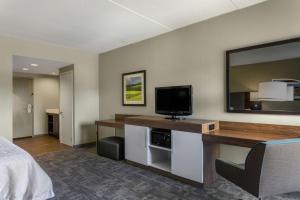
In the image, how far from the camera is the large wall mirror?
2400 mm

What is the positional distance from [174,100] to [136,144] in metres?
1.07

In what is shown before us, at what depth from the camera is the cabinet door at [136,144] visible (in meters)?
3.37

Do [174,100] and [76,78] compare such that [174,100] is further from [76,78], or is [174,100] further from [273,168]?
[76,78]

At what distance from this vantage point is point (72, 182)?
2.88m

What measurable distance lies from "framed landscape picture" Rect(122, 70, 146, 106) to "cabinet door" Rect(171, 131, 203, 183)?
1.49 meters

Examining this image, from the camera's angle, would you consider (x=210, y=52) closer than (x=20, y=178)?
No

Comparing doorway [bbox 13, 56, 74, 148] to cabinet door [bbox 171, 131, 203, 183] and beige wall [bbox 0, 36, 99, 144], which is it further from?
cabinet door [bbox 171, 131, 203, 183]

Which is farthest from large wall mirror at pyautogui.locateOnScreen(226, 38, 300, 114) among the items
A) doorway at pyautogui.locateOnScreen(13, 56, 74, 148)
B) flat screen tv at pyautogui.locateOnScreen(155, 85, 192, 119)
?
doorway at pyautogui.locateOnScreen(13, 56, 74, 148)

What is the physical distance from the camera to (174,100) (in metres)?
3.28

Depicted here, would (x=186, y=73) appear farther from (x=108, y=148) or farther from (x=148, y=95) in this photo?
(x=108, y=148)

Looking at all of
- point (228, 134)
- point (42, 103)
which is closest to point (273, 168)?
point (228, 134)

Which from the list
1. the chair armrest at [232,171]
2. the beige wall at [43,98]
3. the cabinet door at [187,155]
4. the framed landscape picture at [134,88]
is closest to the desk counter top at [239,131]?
the cabinet door at [187,155]

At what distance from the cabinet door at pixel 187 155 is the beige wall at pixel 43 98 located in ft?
18.3

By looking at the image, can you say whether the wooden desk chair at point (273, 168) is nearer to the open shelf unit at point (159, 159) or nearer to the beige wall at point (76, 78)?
the open shelf unit at point (159, 159)
